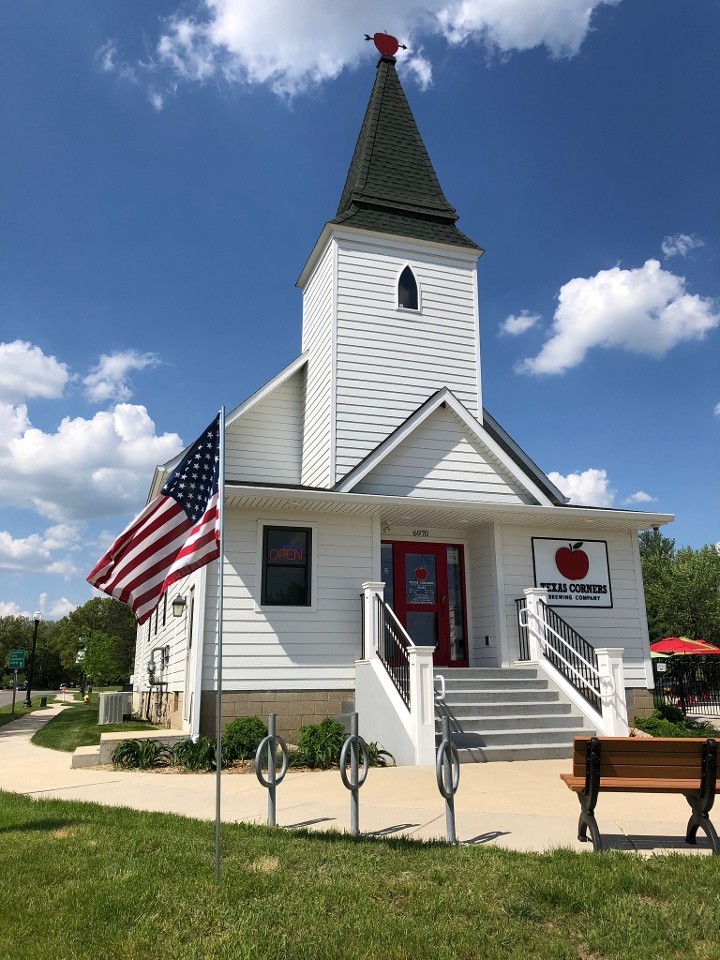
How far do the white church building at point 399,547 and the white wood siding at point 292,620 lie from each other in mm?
34

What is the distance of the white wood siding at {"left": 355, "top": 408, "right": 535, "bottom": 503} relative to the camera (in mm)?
14109

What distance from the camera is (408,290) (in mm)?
16672

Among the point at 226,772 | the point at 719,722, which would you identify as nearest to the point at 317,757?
the point at 226,772

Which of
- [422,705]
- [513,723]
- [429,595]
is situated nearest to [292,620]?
[429,595]

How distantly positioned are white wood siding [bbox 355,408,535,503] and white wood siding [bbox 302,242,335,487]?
4.58ft

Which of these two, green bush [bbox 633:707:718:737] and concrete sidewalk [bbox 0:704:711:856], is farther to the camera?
green bush [bbox 633:707:718:737]

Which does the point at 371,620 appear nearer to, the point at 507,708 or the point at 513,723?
the point at 507,708

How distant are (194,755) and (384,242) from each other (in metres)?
11.5

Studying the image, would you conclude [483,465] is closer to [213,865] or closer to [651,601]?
[213,865]

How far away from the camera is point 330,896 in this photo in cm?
440

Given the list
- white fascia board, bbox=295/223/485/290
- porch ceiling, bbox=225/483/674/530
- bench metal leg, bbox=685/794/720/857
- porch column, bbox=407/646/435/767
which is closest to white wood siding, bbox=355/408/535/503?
porch ceiling, bbox=225/483/674/530

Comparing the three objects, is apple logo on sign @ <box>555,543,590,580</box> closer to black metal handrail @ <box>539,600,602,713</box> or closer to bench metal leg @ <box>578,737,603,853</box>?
black metal handrail @ <box>539,600,602,713</box>

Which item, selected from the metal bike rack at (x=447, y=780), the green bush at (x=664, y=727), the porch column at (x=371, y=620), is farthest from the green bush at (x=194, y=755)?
the green bush at (x=664, y=727)

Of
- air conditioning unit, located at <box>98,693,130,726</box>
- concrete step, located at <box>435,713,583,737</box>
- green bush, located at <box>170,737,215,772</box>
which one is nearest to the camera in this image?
green bush, located at <box>170,737,215,772</box>
